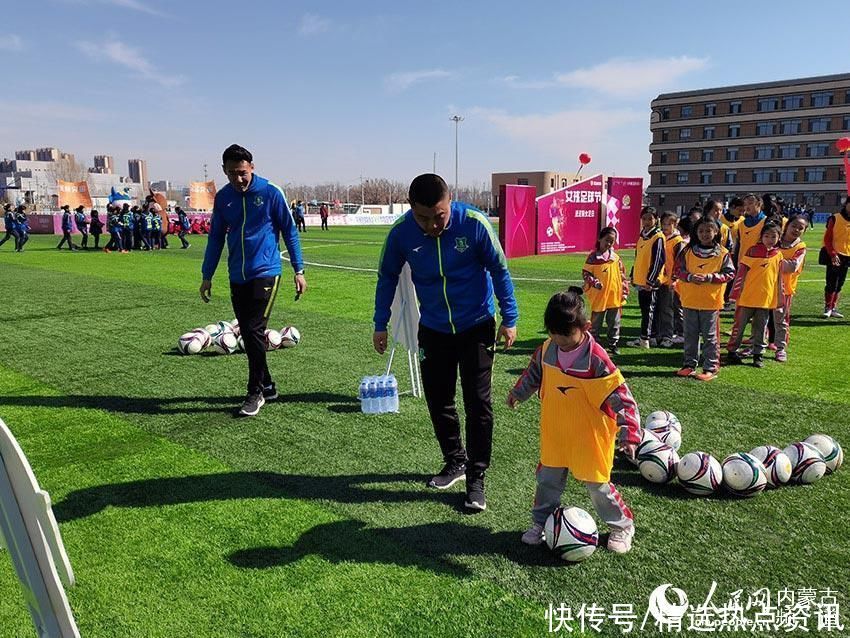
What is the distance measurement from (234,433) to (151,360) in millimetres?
3203

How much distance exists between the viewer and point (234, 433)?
5324 millimetres

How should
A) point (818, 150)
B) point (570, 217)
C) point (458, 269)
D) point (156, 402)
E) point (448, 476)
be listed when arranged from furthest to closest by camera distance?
point (818, 150) → point (570, 217) → point (156, 402) → point (448, 476) → point (458, 269)

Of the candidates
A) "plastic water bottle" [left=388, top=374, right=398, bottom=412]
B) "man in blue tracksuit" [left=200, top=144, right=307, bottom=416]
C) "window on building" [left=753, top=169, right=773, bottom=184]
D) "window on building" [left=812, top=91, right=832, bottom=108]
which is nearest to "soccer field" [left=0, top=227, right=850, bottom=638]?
"plastic water bottle" [left=388, top=374, right=398, bottom=412]

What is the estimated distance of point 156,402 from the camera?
620cm

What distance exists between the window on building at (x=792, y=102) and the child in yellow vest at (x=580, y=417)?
280 ft

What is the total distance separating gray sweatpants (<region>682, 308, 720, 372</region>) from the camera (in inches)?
275

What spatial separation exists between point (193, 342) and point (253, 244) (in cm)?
305

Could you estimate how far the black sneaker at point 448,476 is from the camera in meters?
4.29

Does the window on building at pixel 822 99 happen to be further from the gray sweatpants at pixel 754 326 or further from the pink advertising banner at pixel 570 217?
the gray sweatpants at pixel 754 326

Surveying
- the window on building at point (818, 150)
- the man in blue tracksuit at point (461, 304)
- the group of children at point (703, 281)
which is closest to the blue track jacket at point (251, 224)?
the man in blue tracksuit at point (461, 304)

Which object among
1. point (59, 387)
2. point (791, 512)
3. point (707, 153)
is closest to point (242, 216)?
point (59, 387)

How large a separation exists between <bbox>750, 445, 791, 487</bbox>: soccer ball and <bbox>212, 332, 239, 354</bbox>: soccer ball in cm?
633

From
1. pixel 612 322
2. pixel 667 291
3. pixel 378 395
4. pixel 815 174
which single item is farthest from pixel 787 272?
pixel 815 174

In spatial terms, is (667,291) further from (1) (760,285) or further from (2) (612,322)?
(1) (760,285)
